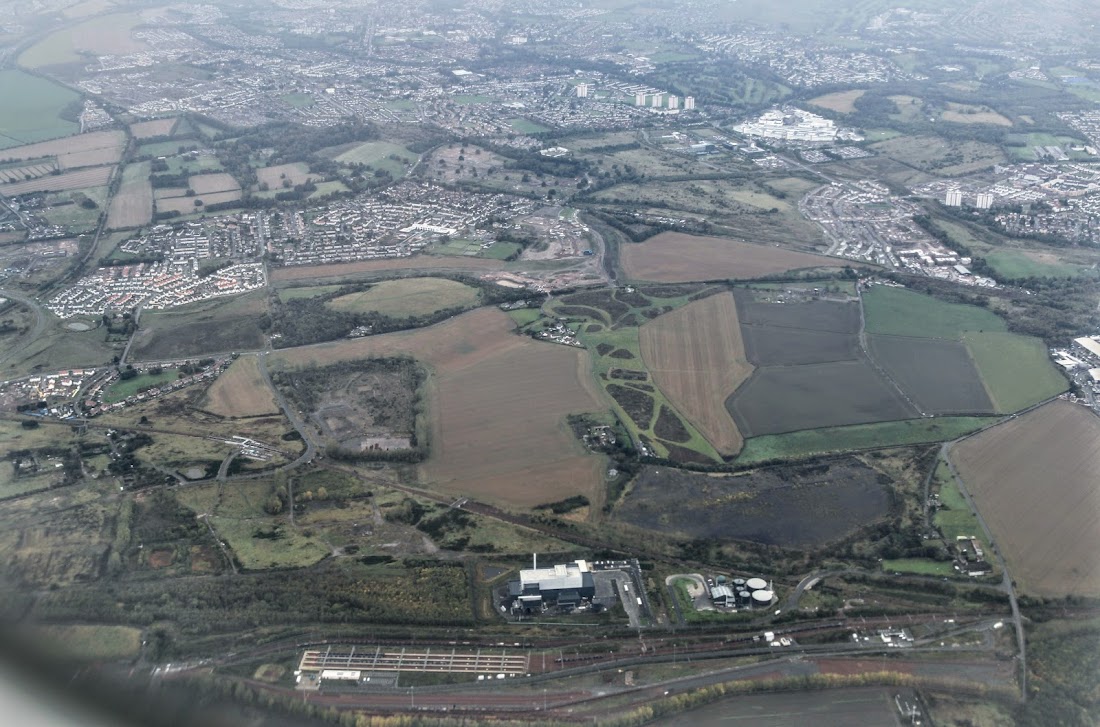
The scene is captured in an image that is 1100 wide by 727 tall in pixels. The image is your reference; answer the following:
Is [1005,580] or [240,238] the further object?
[240,238]

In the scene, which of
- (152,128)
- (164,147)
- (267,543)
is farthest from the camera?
(152,128)

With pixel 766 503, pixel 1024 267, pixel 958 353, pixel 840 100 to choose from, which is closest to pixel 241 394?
pixel 766 503

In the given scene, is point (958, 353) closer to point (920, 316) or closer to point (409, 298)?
point (920, 316)

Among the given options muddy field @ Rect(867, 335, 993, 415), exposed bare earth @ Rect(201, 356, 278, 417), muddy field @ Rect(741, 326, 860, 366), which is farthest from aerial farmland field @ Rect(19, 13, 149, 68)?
muddy field @ Rect(867, 335, 993, 415)

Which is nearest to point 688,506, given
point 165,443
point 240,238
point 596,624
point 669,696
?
point 596,624

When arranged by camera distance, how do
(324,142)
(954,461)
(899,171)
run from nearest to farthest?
(954,461) → (899,171) → (324,142)

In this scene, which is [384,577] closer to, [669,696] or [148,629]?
[148,629]

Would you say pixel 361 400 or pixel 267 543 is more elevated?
pixel 267 543
